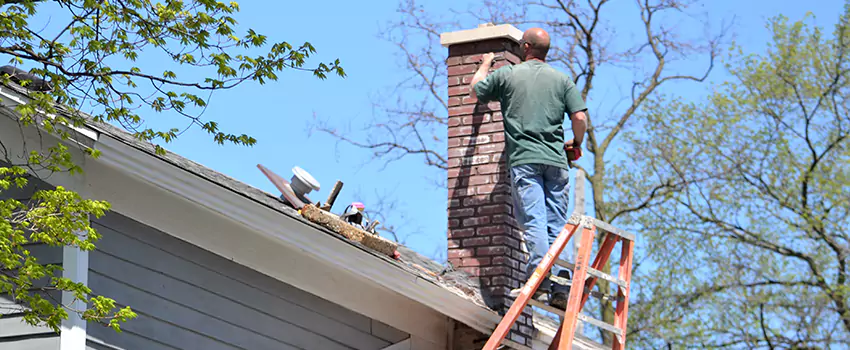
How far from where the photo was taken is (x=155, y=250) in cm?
743

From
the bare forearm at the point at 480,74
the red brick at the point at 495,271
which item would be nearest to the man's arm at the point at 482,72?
the bare forearm at the point at 480,74

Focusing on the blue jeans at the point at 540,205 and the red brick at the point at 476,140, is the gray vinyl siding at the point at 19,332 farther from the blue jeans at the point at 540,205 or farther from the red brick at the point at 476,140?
the red brick at the point at 476,140

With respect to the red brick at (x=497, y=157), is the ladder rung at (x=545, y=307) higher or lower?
lower

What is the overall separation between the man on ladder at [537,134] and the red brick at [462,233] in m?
1.07

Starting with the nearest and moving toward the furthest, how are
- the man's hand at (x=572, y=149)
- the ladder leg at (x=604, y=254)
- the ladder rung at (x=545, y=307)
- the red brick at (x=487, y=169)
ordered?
1. the ladder rung at (x=545, y=307)
2. the ladder leg at (x=604, y=254)
3. the man's hand at (x=572, y=149)
4. the red brick at (x=487, y=169)

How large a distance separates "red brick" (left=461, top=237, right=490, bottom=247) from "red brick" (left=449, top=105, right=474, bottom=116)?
3.59 ft

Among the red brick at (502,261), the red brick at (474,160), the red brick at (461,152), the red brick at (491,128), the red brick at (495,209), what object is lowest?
the red brick at (502,261)

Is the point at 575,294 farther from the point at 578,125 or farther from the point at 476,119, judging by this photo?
the point at 476,119

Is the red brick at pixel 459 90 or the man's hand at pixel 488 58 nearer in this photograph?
the man's hand at pixel 488 58

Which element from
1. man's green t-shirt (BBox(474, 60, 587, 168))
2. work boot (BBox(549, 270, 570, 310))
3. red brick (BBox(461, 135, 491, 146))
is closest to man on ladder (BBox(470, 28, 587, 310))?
man's green t-shirt (BBox(474, 60, 587, 168))

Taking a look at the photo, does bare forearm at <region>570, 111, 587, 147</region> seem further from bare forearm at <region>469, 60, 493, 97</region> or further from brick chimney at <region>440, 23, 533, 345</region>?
brick chimney at <region>440, 23, 533, 345</region>

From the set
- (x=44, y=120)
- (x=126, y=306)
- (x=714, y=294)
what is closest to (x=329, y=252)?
(x=126, y=306)

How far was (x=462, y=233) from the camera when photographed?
9602mm

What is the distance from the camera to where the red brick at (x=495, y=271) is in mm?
9281
